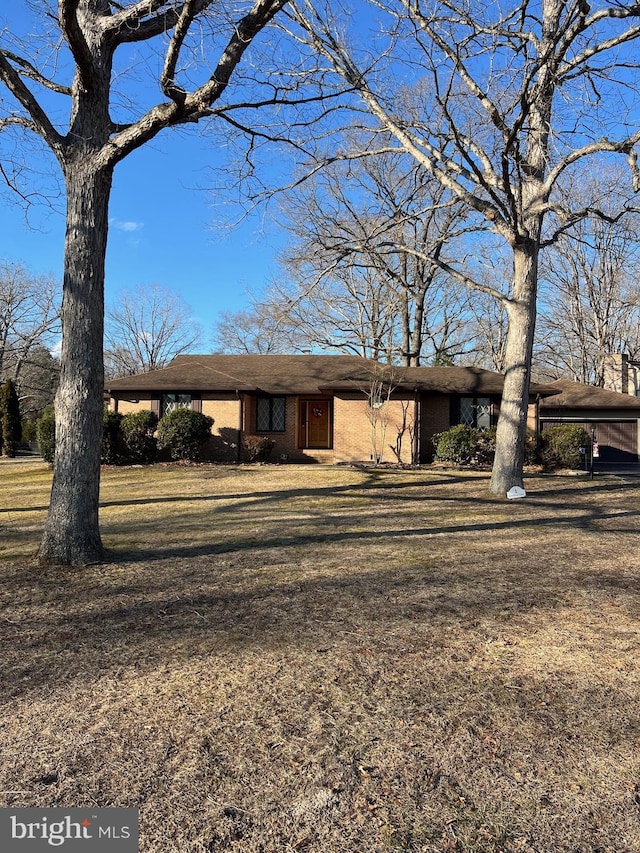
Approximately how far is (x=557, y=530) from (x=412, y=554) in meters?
A: 2.69

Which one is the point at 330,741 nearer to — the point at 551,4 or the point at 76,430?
the point at 76,430

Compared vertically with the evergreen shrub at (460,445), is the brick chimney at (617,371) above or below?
above

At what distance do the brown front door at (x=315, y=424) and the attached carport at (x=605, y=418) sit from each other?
1097 centimetres

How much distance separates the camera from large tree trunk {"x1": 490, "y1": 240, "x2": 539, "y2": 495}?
11.1 metres

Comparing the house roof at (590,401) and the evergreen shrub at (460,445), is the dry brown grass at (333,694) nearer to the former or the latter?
the evergreen shrub at (460,445)

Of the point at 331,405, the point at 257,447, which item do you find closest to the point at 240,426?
the point at 257,447

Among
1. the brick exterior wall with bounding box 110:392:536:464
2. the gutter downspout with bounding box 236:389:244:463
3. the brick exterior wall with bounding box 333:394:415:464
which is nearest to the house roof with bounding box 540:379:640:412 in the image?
the brick exterior wall with bounding box 110:392:536:464

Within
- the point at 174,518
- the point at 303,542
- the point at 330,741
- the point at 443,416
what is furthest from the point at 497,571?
the point at 443,416

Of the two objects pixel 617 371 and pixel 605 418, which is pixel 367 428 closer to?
pixel 605 418

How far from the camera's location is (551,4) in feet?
33.1

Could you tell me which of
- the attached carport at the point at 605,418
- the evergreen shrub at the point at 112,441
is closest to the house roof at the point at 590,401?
the attached carport at the point at 605,418

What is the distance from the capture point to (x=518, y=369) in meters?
11.1

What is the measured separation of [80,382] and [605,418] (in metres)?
25.3

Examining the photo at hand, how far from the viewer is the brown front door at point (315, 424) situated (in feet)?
64.3
